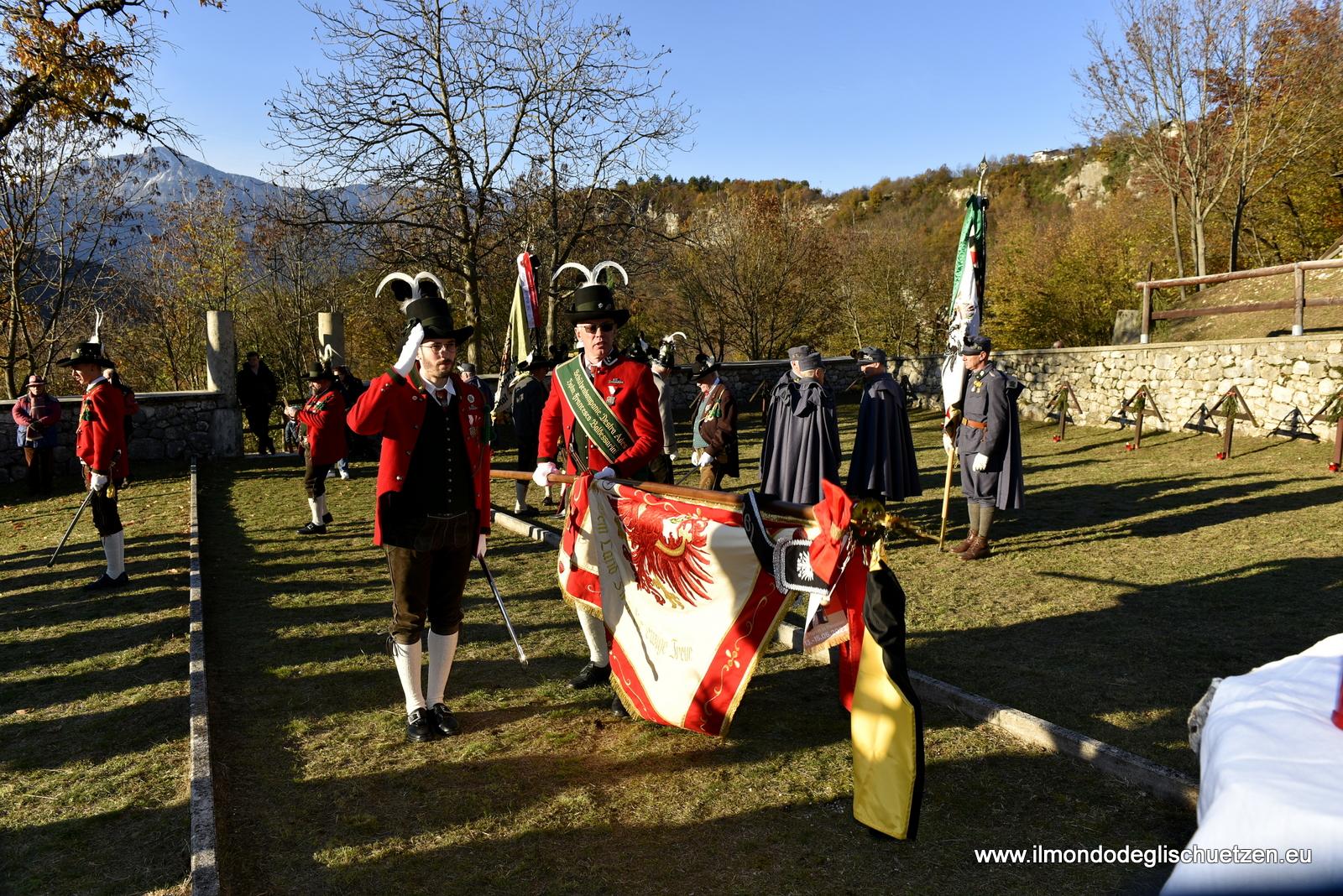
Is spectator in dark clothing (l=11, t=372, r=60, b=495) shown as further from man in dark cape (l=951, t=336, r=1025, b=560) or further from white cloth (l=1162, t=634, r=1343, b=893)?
white cloth (l=1162, t=634, r=1343, b=893)

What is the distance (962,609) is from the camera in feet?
22.3

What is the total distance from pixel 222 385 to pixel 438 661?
46.8 ft

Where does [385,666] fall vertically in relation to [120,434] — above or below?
below

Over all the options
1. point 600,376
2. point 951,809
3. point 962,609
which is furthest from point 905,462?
point 951,809

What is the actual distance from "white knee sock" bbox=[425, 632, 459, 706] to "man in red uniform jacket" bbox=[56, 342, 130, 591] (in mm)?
4637

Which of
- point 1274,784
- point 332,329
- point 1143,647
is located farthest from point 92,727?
point 332,329

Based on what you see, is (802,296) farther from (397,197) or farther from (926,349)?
(397,197)

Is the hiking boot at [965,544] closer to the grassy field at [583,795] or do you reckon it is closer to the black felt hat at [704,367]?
the grassy field at [583,795]

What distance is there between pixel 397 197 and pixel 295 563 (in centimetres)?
1290

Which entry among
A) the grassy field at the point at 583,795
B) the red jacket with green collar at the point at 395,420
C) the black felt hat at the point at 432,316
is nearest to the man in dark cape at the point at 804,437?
the grassy field at the point at 583,795

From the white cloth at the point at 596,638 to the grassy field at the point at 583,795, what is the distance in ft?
0.76

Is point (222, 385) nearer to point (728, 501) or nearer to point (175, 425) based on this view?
point (175, 425)

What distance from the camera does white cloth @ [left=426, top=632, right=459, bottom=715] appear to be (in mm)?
4773

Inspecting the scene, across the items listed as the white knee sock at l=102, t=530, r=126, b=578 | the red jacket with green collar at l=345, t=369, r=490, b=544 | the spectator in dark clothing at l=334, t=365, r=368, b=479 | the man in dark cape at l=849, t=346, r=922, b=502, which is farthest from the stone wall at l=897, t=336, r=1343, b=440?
the white knee sock at l=102, t=530, r=126, b=578
